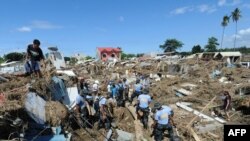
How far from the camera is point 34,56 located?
1190 cm

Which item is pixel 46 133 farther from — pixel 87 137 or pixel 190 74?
pixel 190 74

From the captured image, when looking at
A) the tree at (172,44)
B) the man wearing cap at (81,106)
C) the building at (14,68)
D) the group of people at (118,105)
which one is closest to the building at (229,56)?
the group of people at (118,105)

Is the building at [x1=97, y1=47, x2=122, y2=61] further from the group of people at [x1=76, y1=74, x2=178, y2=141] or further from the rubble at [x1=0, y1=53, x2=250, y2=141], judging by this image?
the group of people at [x1=76, y1=74, x2=178, y2=141]

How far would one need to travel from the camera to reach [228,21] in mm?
89188

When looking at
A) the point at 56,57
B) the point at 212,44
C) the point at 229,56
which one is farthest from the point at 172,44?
the point at 56,57

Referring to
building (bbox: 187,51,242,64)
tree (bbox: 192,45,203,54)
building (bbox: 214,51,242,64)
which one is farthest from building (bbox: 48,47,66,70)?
tree (bbox: 192,45,203,54)

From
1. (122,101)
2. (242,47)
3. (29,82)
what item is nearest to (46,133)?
(29,82)

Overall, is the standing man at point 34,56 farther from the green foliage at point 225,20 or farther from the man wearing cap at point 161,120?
the green foliage at point 225,20

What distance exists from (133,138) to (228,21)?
80683 mm

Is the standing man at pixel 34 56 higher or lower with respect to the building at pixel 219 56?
higher

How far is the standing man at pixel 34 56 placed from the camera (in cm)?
1187

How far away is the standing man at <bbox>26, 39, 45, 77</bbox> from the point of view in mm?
11872

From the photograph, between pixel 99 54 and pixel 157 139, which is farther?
pixel 99 54

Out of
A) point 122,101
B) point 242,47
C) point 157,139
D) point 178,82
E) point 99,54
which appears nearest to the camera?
point 157,139
